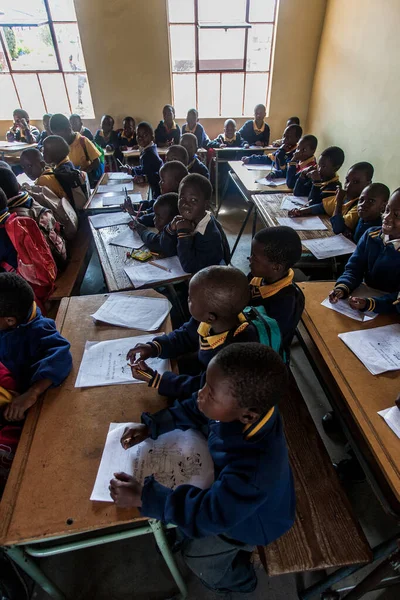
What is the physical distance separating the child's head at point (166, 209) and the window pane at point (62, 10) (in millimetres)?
5716

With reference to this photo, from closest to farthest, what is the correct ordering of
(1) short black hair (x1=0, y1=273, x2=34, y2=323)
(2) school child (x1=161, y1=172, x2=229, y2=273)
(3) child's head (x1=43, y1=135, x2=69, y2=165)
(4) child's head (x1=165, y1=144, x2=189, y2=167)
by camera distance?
(1) short black hair (x1=0, y1=273, x2=34, y2=323)
(2) school child (x1=161, y1=172, x2=229, y2=273)
(3) child's head (x1=43, y1=135, x2=69, y2=165)
(4) child's head (x1=165, y1=144, x2=189, y2=167)

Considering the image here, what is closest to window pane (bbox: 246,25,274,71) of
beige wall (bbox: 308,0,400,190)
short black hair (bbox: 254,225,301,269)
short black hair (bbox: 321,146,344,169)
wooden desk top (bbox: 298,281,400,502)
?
beige wall (bbox: 308,0,400,190)

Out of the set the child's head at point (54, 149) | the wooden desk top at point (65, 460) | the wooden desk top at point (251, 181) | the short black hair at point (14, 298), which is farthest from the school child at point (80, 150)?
the wooden desk top at point (65, 460)

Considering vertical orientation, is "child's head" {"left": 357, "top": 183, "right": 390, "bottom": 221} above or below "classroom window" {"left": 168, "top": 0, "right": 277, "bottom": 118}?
below

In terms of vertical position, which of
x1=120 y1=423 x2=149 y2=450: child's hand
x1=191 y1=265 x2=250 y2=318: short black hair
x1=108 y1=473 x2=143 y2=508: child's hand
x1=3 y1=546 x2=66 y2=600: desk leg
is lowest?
x1=3 y1=546 x2=66 y2=600: desk leg

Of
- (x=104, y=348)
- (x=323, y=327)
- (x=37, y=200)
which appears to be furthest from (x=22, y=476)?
(x=37, y=200)

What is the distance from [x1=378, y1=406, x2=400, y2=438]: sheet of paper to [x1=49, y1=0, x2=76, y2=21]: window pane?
741 cm

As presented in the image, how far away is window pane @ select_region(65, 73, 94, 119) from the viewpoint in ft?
20.4

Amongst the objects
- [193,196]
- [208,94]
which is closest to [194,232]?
[193,196]

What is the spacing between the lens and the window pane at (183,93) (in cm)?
614

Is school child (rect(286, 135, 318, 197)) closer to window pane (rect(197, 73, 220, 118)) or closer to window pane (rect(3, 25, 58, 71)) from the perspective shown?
window pane (rect(197, 73, 220, 118))

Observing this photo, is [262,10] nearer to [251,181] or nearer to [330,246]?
[251,181]

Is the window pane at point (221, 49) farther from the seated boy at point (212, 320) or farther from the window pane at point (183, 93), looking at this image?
the seated boy at point (212, 320)

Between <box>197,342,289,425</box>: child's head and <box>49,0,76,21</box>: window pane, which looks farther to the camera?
<box>49,0,76,21</box>: window pane
